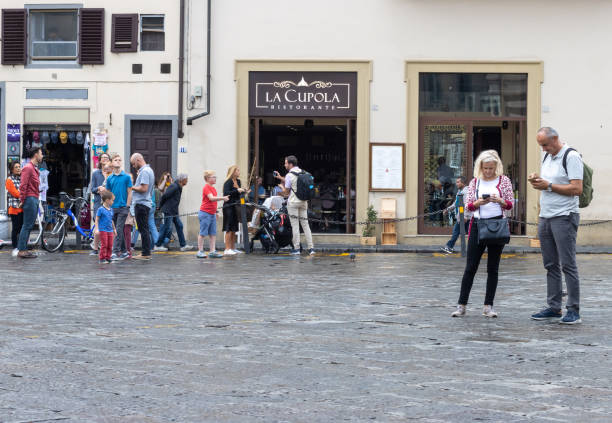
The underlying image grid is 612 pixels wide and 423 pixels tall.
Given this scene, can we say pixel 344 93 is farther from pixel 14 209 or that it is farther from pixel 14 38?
pixel 14 209

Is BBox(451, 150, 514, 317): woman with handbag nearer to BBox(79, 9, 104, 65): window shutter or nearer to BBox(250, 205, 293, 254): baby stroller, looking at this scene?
BBox(250, 205, 293, 254): baby stroller

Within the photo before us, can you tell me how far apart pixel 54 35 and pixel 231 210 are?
7.84m

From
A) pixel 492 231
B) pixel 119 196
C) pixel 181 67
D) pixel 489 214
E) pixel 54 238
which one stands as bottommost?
pixel 54 238

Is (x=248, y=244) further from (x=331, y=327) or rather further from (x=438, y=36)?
(x=331, y=327)

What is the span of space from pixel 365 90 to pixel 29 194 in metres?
8.55

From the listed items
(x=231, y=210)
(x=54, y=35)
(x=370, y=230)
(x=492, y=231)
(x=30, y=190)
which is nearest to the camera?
(x=492, y=231)

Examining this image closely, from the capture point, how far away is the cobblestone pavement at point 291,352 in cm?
588

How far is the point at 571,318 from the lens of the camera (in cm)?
952

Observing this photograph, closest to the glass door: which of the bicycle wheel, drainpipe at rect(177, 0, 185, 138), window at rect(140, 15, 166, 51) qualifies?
drainpipe at rect(177, 0, 185, 138)

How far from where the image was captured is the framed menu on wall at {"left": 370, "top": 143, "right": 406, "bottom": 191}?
23.2 m

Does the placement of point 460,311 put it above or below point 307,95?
below

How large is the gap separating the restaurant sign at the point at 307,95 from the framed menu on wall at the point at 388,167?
103 centimetres

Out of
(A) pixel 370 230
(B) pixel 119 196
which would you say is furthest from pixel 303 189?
→ (A) pixel 370 230

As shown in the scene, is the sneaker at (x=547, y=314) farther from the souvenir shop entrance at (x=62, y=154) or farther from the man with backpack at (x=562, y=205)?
the souvenir shop entrance at (x=62, y=154)
